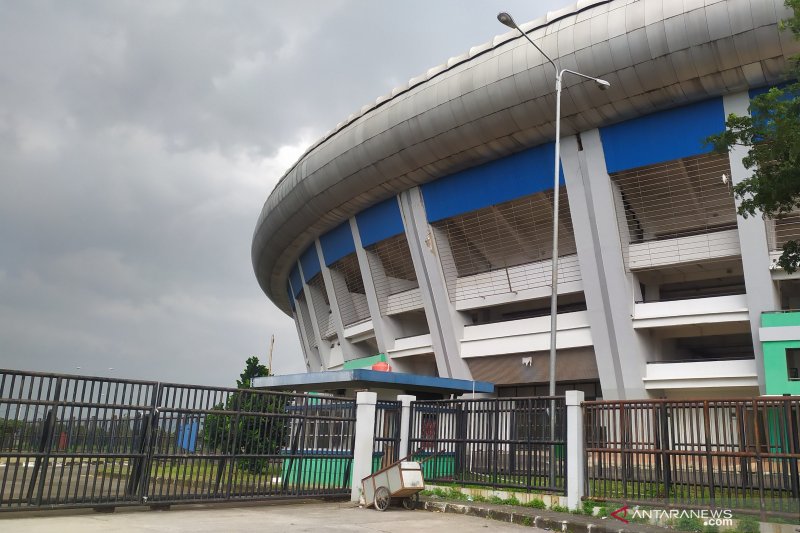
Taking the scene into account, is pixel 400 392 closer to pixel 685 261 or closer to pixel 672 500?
pixel 685 261

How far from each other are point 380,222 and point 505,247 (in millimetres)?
5713

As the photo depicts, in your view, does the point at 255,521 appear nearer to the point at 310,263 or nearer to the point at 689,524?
the point at 689,524

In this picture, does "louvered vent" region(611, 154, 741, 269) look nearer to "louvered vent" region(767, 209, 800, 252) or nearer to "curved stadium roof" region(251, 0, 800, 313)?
"louvered vent" region(767, 209, 800, 252)

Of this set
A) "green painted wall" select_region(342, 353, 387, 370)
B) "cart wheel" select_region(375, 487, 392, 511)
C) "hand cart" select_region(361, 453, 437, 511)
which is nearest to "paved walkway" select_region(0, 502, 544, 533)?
"cart wheel" select_region(375, 487, 392, 511)

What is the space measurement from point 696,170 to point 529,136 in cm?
558

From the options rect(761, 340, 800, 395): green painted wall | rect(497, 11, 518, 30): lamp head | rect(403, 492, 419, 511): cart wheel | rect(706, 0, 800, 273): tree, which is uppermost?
rect(497, 11, 518, 30): lamp head

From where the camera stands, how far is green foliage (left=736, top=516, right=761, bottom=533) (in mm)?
8398

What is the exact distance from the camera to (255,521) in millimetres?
9430

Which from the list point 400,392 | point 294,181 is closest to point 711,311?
point 400,392

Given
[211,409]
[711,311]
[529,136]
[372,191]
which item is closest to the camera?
[211,409]

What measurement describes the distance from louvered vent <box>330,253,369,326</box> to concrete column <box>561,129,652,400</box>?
13245 millimetres

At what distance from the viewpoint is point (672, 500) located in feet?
32.0

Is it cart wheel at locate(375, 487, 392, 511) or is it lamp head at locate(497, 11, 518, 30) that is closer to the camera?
cart wheel at locate(375, 487, 392, 511)

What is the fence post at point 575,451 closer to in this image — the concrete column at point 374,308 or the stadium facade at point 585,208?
the stadium facade at point 585,208
